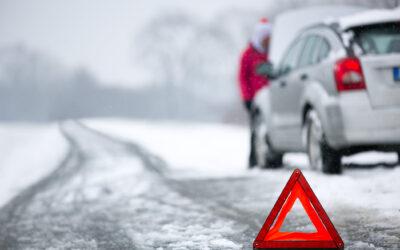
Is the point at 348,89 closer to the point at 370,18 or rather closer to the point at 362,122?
the point at 362,122

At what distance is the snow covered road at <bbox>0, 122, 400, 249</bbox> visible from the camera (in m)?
4.15

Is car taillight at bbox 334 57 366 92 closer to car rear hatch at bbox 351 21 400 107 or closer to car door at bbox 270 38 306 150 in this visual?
car rear hatch at bbox 351 21 400 107

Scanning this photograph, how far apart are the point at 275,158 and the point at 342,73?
2.98 metres

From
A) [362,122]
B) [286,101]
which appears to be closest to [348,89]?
[362,122]

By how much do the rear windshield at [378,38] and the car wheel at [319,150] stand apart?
0.93m

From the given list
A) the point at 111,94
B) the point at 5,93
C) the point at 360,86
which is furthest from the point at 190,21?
the point at 360,86

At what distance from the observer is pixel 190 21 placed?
69000 millimetres

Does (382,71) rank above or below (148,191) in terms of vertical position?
above

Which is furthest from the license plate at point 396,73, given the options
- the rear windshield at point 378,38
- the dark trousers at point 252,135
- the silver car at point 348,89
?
the dark trousers at point 252,135

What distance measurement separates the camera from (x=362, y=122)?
610 cm

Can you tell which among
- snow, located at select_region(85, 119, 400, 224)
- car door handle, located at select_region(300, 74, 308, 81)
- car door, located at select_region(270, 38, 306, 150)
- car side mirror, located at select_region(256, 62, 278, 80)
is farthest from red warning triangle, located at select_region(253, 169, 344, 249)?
car side mirror, located at select_region(256, 62, 278, 80)

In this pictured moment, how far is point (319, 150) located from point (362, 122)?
0.80 m

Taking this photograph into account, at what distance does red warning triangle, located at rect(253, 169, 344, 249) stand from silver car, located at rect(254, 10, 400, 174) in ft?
9.22

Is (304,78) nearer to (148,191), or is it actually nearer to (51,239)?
(148,191)
